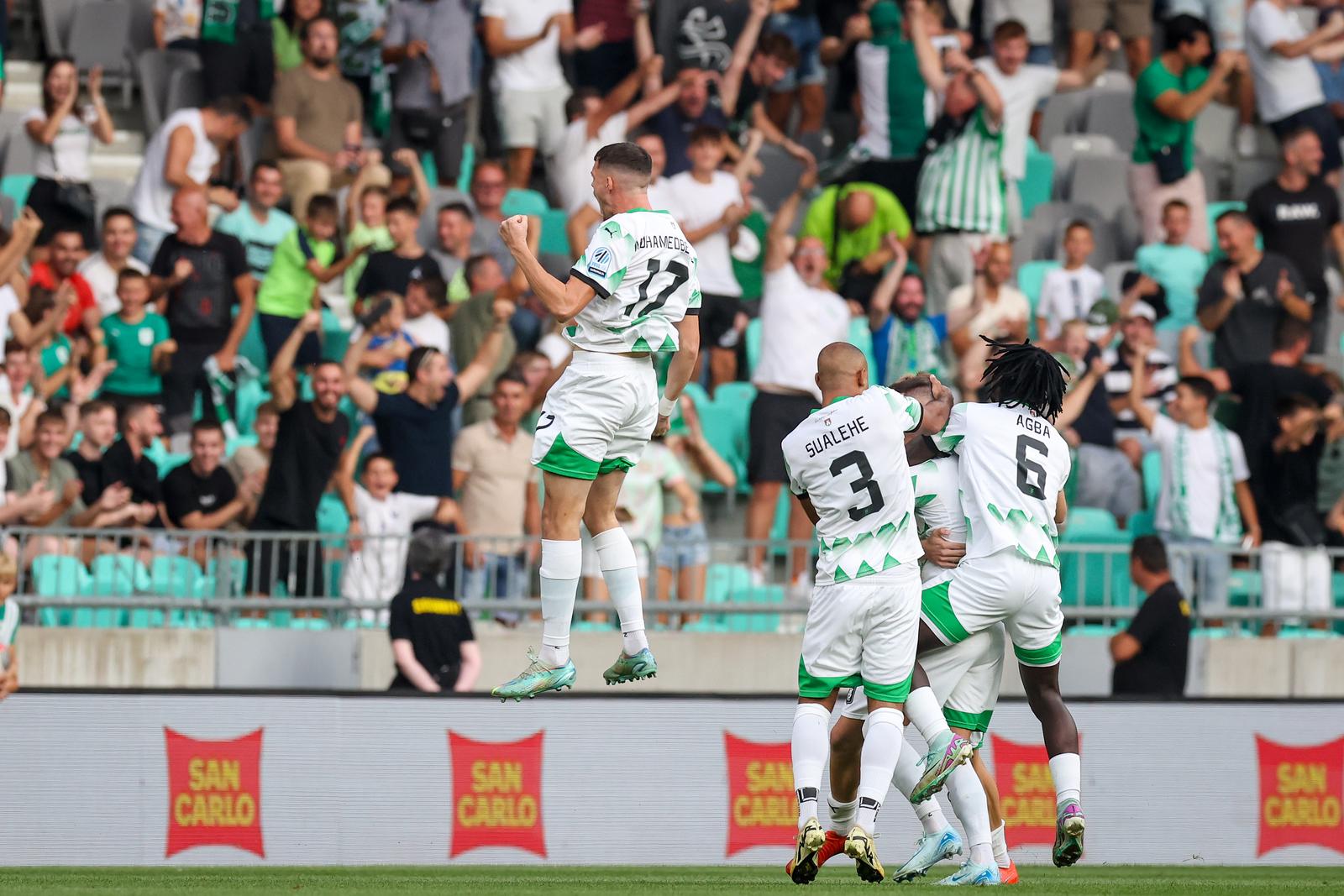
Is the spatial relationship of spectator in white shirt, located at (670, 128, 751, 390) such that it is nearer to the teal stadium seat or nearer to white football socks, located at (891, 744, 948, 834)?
the teal stadium seat

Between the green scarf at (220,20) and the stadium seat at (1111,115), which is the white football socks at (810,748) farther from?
the stadium seat at (1111,115)

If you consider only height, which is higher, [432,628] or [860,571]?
[860,571]

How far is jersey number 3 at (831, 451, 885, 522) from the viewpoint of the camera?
9.55 metres

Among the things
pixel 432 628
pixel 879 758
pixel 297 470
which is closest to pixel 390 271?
A: pixel 297 470

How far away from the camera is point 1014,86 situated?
18391 millimetres

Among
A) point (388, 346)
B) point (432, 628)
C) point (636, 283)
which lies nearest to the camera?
point (636, 283)

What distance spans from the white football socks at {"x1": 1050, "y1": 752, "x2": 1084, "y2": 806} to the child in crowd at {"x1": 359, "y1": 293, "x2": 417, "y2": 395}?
6772 millimetres

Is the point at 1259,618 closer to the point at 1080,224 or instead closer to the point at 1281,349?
the point at 1281,349

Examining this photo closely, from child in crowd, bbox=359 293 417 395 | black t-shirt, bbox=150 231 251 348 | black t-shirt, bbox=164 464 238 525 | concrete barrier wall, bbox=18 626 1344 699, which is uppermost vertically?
black t-shirt, bbox=150 231 251 348

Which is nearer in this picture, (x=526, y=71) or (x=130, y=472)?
(x=130, y=472)

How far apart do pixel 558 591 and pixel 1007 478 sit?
2.09 m

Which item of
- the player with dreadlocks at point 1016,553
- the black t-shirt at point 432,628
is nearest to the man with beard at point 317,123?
the black t-shirt at point 432,628

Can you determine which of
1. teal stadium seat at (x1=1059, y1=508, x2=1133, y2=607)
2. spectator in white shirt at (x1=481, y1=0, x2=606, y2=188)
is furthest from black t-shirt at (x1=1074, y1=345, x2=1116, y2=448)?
spectator in white shirt at (x1=481, y1=0, x2=606, y2=188)

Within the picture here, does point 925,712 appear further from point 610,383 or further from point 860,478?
point 610,383
